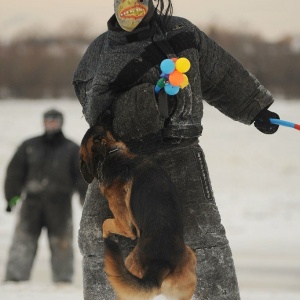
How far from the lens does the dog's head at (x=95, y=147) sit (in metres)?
3.41

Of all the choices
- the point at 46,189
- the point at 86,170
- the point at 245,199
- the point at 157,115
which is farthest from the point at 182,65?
the point at 245,199

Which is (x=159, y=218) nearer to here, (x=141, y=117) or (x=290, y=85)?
(x=141, y=117)

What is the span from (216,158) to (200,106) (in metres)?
14.7

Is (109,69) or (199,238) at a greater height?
(109,69)

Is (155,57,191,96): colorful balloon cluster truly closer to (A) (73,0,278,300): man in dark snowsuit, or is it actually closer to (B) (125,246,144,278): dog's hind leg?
(A) (73,0,278,300): man in dark snowsuit

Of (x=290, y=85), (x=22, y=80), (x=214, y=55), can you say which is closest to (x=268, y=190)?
(x=290, y=85)

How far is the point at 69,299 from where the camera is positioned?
598 cm

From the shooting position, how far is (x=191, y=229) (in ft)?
11.5

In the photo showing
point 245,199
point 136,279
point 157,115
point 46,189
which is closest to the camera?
point 136,279

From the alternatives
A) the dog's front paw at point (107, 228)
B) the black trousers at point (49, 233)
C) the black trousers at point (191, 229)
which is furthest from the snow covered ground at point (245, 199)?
the dog's front paw at point (107, 228)

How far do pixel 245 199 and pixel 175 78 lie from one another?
11138mm

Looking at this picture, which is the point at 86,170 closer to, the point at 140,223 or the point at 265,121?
the point at 140,223

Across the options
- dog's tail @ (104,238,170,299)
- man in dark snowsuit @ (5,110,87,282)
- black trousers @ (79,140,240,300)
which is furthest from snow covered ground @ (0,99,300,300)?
dog's tail @ (104,238,170,299)

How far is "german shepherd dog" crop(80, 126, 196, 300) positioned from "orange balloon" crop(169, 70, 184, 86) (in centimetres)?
36
